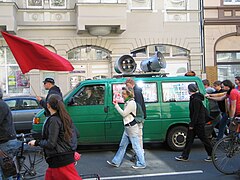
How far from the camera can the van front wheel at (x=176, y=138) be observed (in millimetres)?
8750

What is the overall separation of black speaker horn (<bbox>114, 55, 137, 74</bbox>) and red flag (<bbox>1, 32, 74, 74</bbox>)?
3960 millimetres

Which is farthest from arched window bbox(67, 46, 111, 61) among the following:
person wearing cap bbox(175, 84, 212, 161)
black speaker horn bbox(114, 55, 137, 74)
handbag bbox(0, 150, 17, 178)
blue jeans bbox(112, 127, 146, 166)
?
handbag bbox(0, 150, 17, 178)

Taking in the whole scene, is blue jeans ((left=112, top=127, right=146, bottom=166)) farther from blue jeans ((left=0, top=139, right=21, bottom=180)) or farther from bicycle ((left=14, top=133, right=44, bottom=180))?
blue jeans ((left=0, top=139, right=21, bottom=180))

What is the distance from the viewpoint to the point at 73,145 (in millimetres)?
4188

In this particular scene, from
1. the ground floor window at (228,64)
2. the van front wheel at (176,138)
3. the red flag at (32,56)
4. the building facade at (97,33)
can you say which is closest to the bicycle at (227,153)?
the van front wheel at (176,138)

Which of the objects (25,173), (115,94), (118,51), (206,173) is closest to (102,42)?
(118,51)

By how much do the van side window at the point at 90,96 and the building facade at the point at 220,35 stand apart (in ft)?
34.9

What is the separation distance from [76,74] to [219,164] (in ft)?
37.9

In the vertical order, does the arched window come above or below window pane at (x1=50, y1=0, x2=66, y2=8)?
below

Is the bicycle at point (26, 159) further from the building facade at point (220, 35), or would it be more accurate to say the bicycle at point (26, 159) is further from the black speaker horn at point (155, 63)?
the building facade at point (220, 35)

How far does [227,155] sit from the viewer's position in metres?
6.43

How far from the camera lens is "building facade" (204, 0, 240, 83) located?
698 inches

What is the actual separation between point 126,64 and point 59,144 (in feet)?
17.7

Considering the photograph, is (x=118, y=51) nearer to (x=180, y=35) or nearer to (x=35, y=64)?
(x=180, y=35)
